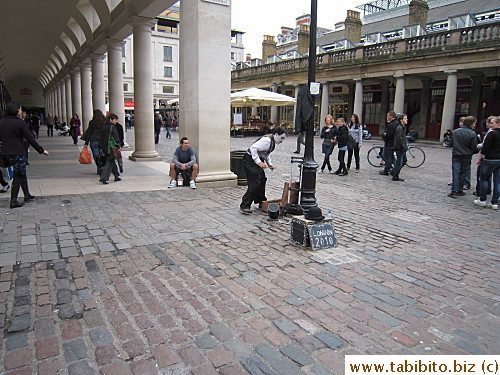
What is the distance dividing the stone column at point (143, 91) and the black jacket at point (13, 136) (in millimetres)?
6690

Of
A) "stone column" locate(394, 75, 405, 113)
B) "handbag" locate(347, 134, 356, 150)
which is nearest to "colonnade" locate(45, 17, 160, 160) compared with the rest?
"handbag" locate(347, 134, 356, 150)

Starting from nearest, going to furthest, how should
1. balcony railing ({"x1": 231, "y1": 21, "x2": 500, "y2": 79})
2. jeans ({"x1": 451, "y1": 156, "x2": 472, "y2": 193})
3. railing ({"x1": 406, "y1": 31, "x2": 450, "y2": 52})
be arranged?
jeans ({"x1": 451, "y1": 156, "x2": 472, "y2": 193}), balcony railing ({"x1": 231, "y1": 21, "x2": 500, "y2": 79}), railing ({"x1": 406, "y1": 31, "x2": 450, "y2": 52})

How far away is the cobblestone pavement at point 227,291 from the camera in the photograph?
290 centimetres

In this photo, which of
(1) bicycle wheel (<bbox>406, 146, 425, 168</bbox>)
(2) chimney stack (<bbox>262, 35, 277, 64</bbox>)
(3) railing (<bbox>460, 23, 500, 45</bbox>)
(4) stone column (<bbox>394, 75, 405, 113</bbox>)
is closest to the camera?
(1) bicycle wheel (<bbox>406, 146, 425, 168</bbox>)

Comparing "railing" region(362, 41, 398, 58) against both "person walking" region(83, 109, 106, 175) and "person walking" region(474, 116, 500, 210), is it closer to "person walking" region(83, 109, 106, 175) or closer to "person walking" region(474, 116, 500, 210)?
"person walking" region(474, 116, 500, 210)

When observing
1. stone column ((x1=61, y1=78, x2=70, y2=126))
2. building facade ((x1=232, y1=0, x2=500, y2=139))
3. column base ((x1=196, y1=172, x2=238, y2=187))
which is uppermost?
building facade ((x1=232, y1=0, x2=500, y2=139))

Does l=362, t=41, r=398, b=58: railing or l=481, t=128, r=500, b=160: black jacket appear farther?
l=362, t=41, r=398, b=58: railing

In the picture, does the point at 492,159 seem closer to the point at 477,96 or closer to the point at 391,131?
the point at 391,131

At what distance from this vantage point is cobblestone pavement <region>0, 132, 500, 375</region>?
2900 mm

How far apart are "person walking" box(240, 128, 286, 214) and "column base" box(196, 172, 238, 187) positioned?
241 cm

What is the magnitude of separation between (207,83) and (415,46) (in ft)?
70.5

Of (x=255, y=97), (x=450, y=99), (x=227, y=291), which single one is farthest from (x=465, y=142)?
(x=450, y=99)

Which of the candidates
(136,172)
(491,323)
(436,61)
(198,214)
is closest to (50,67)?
(136,172)

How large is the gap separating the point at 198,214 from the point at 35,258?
284 centimetres
